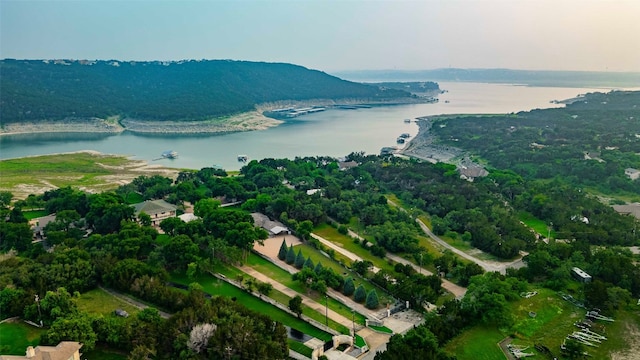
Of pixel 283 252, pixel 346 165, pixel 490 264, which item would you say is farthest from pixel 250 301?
pixel 346 165

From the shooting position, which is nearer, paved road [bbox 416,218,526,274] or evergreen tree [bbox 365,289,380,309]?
evergreen tree [bbox 365,289,380,309]

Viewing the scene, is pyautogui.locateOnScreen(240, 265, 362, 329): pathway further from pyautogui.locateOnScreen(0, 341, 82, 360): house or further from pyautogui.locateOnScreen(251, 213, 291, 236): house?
pyautogui.locateOnScreen(0, 341, 82, 360): house

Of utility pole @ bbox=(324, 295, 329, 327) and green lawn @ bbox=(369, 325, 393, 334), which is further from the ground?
utility pole @ bbox=(324, 295, 329, 327)

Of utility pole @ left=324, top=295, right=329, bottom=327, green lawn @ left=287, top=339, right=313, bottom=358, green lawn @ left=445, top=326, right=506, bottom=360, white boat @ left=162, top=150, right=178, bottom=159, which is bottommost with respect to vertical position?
green lawn @ left=445, top=326, right=506, bottom=360

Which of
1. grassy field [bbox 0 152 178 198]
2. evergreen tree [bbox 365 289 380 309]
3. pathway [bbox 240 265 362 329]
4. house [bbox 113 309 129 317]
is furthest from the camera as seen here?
grassy field [bbox 0 152 178 198]

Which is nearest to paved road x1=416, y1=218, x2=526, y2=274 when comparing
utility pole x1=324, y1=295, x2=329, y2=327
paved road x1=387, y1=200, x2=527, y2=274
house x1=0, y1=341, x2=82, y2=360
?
paved road x1=387, y1=200, x2=527, y2=274

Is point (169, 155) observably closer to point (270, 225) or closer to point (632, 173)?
point (270, 225)
